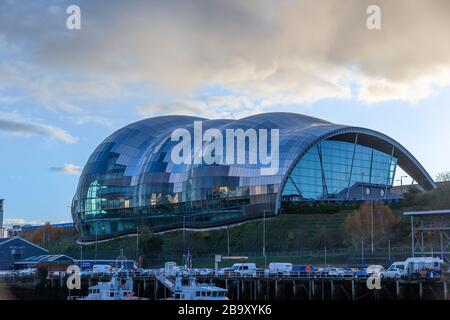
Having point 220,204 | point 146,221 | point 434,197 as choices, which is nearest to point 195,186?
point 220,204

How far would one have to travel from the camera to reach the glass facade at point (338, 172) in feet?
361

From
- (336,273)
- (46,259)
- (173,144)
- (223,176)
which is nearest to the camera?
(336,273)

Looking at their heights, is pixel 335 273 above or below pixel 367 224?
below

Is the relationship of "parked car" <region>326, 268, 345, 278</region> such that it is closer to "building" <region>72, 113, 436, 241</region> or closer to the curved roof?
"building" <region>72, 113, 436, 241</region>

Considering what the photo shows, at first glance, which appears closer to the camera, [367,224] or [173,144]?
[367,224]

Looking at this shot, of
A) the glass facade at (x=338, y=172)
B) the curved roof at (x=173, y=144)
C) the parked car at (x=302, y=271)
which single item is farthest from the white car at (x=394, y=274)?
the glass facade at (x=338, y=172)

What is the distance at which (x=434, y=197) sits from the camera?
10006 cm

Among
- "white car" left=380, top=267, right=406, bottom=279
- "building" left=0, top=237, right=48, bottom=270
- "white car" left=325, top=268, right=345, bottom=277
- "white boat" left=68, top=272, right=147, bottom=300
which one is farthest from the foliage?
"white car" left=380, top=267, right=406, bottom=279

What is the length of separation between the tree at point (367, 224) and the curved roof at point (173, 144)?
16.4 m

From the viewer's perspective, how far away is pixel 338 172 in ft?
383

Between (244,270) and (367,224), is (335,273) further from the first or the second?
(367,224)

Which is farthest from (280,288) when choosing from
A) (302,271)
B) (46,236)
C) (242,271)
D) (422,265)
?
(46,236)

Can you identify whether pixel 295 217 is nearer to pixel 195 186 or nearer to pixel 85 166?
pixel 195 186

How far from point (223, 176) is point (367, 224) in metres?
26.6
